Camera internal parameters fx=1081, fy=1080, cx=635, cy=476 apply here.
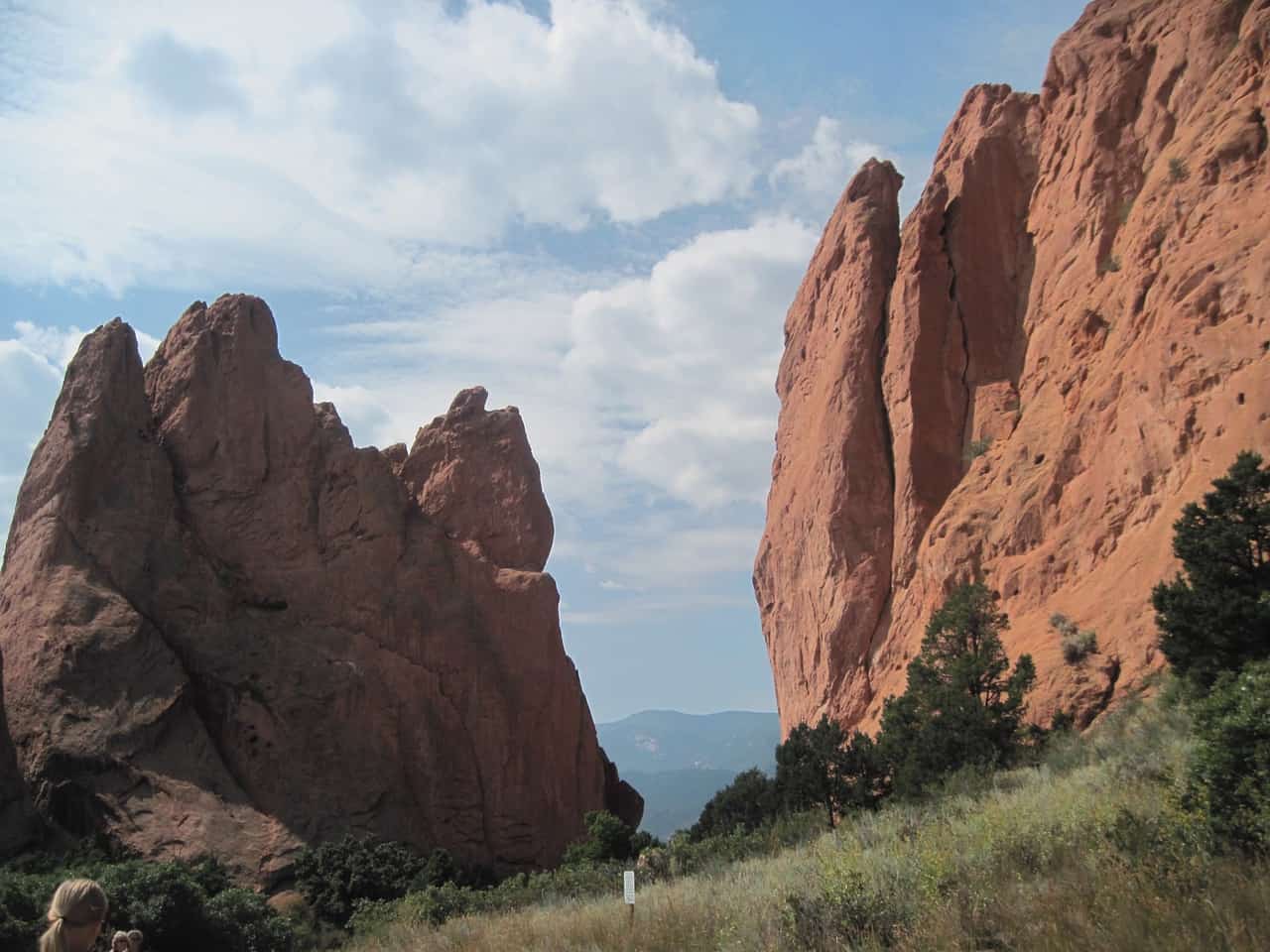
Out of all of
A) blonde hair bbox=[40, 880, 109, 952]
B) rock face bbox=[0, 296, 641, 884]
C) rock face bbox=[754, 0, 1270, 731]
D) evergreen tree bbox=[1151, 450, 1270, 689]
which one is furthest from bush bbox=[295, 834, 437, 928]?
blonde hair bbox=[40, 880, 109, 952]

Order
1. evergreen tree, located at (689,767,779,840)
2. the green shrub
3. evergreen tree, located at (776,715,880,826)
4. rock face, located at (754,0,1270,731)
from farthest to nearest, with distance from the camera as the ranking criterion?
the green shrub < evergreen tree, located at (689,767,779,840) < evergreen tree, located at (776,715,880,826) < rock face, located at (754,0,1270,731)

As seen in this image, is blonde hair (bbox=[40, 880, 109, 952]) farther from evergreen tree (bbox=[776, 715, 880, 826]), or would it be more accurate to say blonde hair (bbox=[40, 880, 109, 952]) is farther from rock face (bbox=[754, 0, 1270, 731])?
rock face (bbox=[754, 0, 1270, 731])

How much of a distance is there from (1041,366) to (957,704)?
A: 16630 mm

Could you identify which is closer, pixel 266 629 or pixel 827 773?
pixel 827 773

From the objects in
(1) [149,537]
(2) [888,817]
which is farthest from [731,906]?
(1) [149,537]

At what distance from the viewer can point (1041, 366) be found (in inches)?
1443

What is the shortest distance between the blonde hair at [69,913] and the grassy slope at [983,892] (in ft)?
16.6

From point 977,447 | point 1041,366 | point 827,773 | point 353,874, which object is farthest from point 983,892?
point 1041,366

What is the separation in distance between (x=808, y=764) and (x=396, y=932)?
15.1 meters

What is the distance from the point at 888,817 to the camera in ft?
49.4

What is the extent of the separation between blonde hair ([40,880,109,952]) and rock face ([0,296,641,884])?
2552 cm

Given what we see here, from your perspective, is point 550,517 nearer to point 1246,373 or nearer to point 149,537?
point 149,537

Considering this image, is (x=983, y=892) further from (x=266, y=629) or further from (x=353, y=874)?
(x=266, y=629)

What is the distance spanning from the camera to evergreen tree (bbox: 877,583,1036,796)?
23141 millimetres
